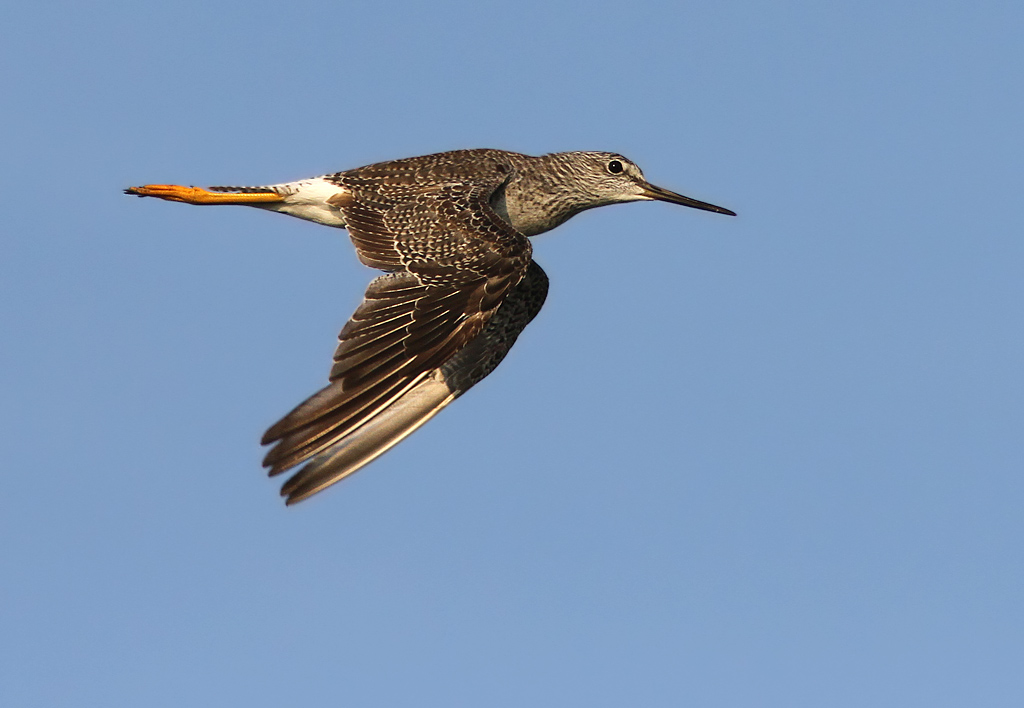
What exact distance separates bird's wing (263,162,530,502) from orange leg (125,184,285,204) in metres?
1.28

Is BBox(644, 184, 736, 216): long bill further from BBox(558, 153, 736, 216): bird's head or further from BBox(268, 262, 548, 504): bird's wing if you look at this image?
BBox(268, 262, 548, 504): bird's wing

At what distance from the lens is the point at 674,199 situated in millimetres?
21969

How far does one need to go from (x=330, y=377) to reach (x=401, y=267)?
2.18 meters

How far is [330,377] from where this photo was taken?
52.3 feet

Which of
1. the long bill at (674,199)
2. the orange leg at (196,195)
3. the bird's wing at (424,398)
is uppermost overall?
the orange leg at (196,195)

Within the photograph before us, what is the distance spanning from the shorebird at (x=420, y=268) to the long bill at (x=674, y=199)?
2 cm

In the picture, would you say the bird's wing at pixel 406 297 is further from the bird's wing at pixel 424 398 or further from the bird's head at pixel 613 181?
the bird's head at pixel 613 181

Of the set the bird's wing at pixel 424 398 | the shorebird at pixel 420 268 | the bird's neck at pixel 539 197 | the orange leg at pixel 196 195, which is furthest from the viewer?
the bird's neck at pixel 539 197

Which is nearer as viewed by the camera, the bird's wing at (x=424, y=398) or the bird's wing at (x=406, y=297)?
the bird's wing at (x=406, y=297)

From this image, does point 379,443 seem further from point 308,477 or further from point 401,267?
point 401,267

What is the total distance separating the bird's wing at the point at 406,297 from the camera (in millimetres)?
16047

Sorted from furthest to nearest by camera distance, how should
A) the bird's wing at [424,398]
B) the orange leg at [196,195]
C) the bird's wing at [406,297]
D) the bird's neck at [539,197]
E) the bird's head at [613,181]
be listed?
the bird's head at [613,181] < the bird's neck at [539,197] < the orange leg at [196,195] < the bird's wing at [424,398] < the bird's wing at [406,297]

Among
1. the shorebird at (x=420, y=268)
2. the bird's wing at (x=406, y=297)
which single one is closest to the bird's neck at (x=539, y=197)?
the shorebird at (x=420, y=268)

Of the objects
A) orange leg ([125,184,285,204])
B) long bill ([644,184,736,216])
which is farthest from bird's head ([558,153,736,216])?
orange leg ([125,184,285,204])
